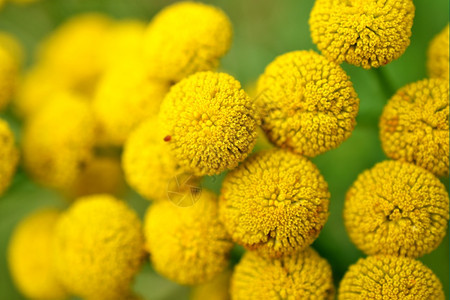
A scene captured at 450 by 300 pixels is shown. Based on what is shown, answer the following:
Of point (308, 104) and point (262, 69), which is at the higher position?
point (308, 104)

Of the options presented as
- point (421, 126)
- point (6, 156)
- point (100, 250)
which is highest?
point (421, 126)

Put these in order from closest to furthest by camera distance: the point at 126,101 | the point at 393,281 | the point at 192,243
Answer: the point at 393,281, the point at 192,243, the point at 126,101

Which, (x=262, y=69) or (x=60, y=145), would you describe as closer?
(x=60, y=145)

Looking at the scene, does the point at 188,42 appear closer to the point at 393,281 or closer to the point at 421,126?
the point at 421,126

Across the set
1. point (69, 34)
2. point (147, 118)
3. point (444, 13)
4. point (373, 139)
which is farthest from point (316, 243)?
point (69, 34)

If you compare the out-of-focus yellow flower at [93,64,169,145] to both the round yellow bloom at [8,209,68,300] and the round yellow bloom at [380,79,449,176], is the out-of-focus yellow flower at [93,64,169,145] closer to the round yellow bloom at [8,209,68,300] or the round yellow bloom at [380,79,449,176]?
the round yellow bloom at [8,209,68,300]

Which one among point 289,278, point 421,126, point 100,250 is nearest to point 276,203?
point 289,278

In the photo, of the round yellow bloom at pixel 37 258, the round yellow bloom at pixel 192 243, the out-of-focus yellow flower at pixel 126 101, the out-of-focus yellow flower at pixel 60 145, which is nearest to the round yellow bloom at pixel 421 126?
the round yellow bloom at pixel 192 243

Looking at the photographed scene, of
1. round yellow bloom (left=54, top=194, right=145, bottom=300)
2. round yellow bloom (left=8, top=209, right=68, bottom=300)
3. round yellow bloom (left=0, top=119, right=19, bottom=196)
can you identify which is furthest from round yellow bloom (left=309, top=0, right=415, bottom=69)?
round yellow bloom (left=8, top=209, right=68, bottom=300)
